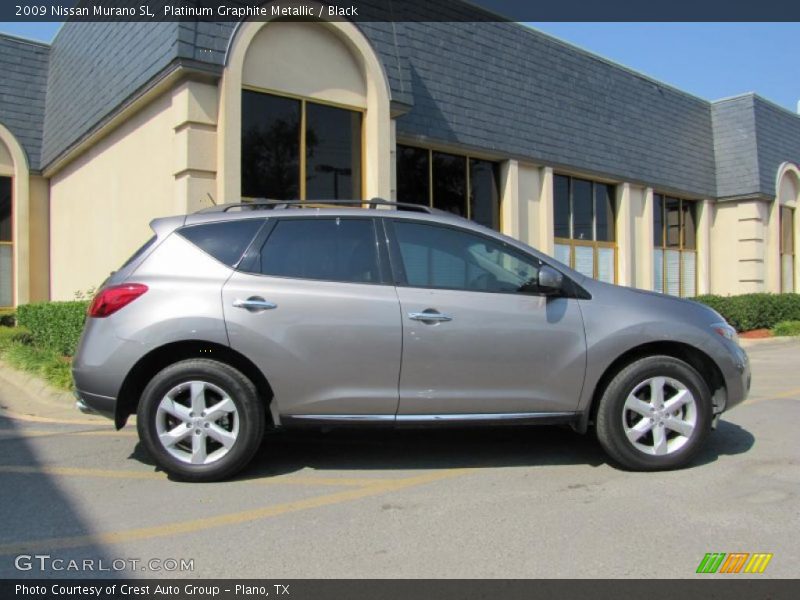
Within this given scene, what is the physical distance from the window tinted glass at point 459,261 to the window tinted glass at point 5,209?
12930 millimetres

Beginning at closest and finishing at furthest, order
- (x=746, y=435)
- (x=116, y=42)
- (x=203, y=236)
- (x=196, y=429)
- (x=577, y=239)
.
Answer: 1. (x=196, y=429)
2. (x=203, y=236)
3. (x=746, y=435)
4. (x=116, y=42)
5. (x=577, y=239)

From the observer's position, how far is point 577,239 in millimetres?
15195

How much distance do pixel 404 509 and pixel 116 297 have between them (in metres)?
2.43

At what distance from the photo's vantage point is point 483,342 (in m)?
4.55

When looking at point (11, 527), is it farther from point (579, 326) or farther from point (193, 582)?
point (579, 326)

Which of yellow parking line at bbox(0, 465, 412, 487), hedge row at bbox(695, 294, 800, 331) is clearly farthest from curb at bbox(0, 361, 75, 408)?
hedge row at bbox(695, 294, 800, 331)

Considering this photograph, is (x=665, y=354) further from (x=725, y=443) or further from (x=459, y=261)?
(x=459, y=261)

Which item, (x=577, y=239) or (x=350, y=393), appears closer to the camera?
(x=350, y=393)

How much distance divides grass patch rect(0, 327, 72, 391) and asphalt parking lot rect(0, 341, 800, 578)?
172 centimetres

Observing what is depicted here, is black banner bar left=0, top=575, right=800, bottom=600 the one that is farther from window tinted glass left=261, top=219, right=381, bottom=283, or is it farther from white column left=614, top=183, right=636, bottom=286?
white column left=614, top=183, right=636, bottom=286

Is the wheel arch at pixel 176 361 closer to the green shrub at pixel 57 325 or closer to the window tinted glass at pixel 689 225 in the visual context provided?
the green shrub at pixel 57 325

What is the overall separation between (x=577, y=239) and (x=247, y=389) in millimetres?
12056

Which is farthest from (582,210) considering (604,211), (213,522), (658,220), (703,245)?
(213,522)

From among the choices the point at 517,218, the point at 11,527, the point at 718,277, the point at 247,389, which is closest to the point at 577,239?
the point at 517,218
